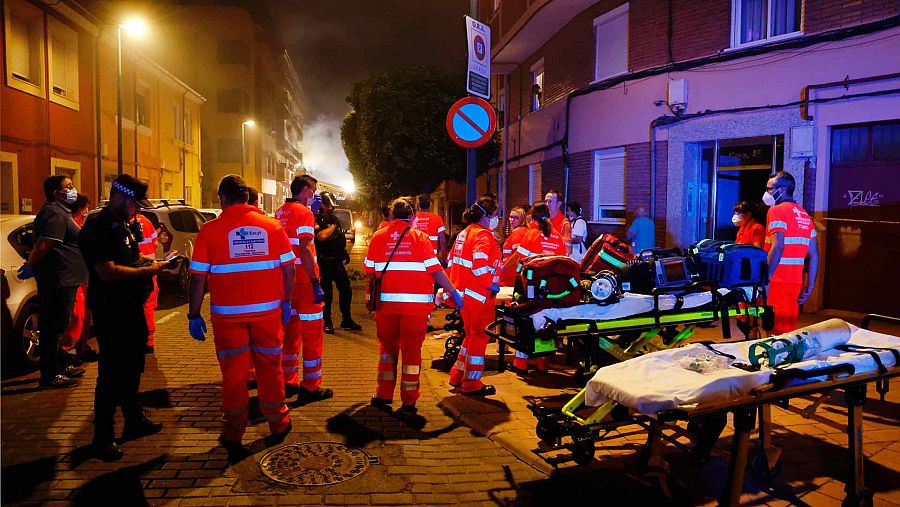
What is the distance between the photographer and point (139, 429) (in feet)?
16.9

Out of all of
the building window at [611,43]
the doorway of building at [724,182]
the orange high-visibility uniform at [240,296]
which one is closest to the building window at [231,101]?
the building window at [611,43]

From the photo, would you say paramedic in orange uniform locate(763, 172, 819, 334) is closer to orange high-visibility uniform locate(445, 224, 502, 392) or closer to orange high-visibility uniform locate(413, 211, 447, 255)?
orange high-visibility uniform locate(445, 224, 502, 392)

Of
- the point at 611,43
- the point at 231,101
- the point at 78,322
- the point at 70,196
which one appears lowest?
the point at 78,322

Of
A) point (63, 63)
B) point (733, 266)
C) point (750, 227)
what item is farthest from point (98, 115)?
point (733, 266)

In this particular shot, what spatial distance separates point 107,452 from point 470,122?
5914 millimetres

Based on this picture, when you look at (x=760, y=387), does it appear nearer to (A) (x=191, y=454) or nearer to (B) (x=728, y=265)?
(B) (x=728, y=265)

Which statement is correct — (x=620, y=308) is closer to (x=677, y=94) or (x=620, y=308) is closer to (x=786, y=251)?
(x=786, y=251)

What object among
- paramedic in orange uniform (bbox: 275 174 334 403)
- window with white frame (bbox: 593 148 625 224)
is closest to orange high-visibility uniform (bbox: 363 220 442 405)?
paramedic in orange uniform (bbox: 275 174 334 403)

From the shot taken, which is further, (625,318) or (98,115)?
(98,115)

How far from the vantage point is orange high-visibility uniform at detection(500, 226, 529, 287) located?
24.9 feet

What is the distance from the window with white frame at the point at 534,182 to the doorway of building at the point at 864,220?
9.37 metres

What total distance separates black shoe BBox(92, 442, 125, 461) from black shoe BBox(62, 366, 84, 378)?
2.44m

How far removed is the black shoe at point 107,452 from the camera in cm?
464

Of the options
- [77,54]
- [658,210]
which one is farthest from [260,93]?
[658,210]
